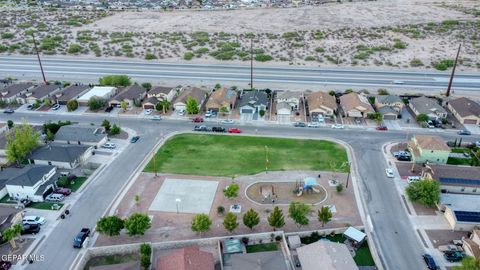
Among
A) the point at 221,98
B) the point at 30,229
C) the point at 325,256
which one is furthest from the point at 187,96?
the point at 325,256

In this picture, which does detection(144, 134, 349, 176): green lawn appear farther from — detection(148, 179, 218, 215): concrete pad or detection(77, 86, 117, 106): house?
detection(77, 86, 117, 106): house

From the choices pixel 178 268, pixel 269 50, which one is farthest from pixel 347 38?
A: pixel 178 268

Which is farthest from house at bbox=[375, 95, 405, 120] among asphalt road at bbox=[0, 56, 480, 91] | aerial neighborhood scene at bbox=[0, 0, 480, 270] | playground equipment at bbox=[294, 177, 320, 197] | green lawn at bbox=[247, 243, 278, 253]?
green lawn at bbox=[247, 243, 278, 253]

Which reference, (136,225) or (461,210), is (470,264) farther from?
(136,225)

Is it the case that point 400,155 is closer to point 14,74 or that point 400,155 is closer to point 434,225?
point 434,225

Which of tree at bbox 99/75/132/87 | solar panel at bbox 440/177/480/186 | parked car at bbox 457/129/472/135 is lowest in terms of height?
parked car at bbox 457/129/472/135
